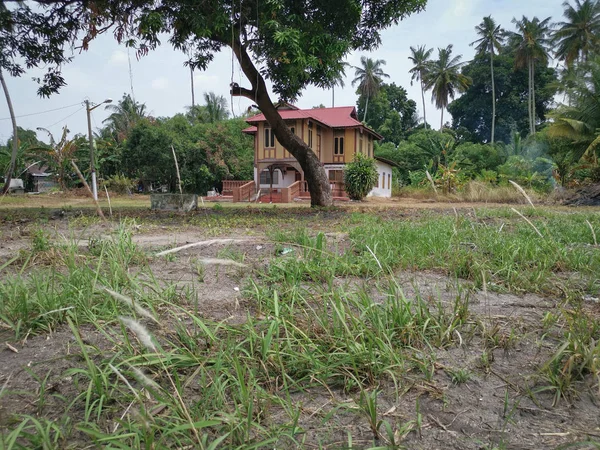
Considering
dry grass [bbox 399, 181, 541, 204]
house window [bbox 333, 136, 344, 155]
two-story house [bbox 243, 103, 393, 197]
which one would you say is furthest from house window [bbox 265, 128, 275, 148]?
dry grass [bbox 399, 181, 541, 204]

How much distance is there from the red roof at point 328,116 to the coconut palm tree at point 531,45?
731 inches

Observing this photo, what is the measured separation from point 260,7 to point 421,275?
21.4ft

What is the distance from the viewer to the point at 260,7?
7.62 m

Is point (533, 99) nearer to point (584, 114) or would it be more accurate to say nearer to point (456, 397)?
point (584, 114)

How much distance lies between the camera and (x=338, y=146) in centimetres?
2739

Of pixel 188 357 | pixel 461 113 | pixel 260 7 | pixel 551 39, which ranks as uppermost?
pixel 551 39

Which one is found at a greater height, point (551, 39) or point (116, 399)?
point (551, 39)

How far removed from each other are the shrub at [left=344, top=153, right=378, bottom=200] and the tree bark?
994 cm

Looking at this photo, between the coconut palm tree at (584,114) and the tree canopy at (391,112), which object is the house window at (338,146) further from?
the tree canopy at (391,112)

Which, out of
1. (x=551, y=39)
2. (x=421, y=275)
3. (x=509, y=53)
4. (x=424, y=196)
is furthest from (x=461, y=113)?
(x=421, y=275)

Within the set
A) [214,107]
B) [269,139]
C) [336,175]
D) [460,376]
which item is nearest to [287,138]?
[460,376]

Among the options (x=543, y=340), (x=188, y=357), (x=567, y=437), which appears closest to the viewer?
(x=567, y=437)

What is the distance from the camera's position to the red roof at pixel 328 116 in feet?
81.5

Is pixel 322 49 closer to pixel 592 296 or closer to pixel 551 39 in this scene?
pixel 592 296
